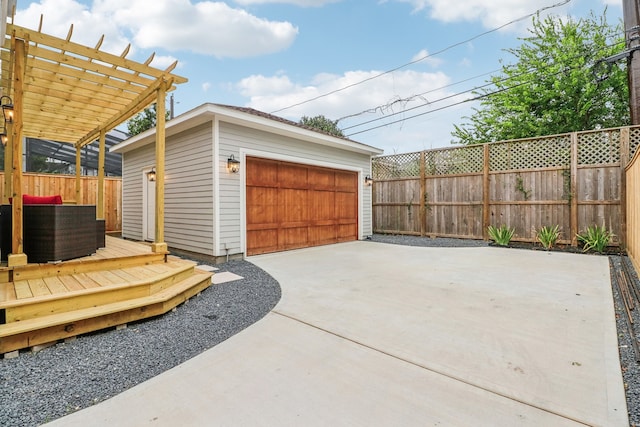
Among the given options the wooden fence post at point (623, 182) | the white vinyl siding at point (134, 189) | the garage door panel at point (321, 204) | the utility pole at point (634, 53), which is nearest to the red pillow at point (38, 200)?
the white vinyl siding at point (134, 189)

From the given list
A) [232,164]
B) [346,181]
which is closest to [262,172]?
[232,164]

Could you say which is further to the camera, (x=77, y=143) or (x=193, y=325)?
(x=77, y=143)

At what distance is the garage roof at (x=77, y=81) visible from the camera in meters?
3.23

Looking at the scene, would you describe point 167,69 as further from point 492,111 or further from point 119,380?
point 492,111

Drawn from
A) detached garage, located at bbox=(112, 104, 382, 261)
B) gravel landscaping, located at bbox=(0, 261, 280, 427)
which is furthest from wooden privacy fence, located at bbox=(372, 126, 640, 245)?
gravel landscaping, located at bbox=(0, 261, 280, 427)

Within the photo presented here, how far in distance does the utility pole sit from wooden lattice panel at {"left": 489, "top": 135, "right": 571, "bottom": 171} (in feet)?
4.53

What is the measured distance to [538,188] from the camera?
22.8 feet

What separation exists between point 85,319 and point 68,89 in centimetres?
362

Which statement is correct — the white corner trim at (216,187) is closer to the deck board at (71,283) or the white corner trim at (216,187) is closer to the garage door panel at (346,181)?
the deck board at (71,283)

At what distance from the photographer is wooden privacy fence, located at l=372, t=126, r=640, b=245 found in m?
6.16

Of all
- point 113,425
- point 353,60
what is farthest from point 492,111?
point 113,425

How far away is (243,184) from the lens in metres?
5.88

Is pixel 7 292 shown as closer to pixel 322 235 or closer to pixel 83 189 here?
pixel 322 235

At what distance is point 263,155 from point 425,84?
309 inches
